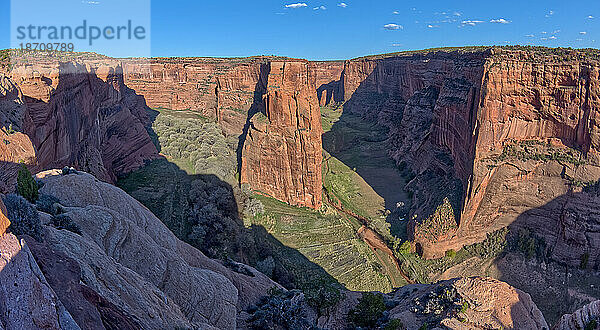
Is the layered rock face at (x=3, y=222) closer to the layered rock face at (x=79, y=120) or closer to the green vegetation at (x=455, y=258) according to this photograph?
the layered rock face at (x=79, y=120)

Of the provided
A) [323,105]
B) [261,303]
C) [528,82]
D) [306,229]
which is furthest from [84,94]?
[323,105]

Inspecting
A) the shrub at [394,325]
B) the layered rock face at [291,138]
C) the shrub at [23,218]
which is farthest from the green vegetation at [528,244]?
the shrub at [23,218]

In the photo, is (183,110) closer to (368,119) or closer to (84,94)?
(84,94)

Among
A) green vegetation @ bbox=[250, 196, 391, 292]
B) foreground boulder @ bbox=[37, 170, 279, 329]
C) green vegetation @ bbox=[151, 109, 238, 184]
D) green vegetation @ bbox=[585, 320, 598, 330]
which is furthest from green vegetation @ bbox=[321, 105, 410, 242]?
foreground boulder @ bbox=[37, 170, 279, 329]

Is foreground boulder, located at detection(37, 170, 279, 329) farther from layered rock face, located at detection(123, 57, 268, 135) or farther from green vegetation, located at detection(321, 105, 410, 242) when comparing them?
layered rock face, located at detection(123, 57, 268, 135)

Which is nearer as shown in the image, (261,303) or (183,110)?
(261,303)
